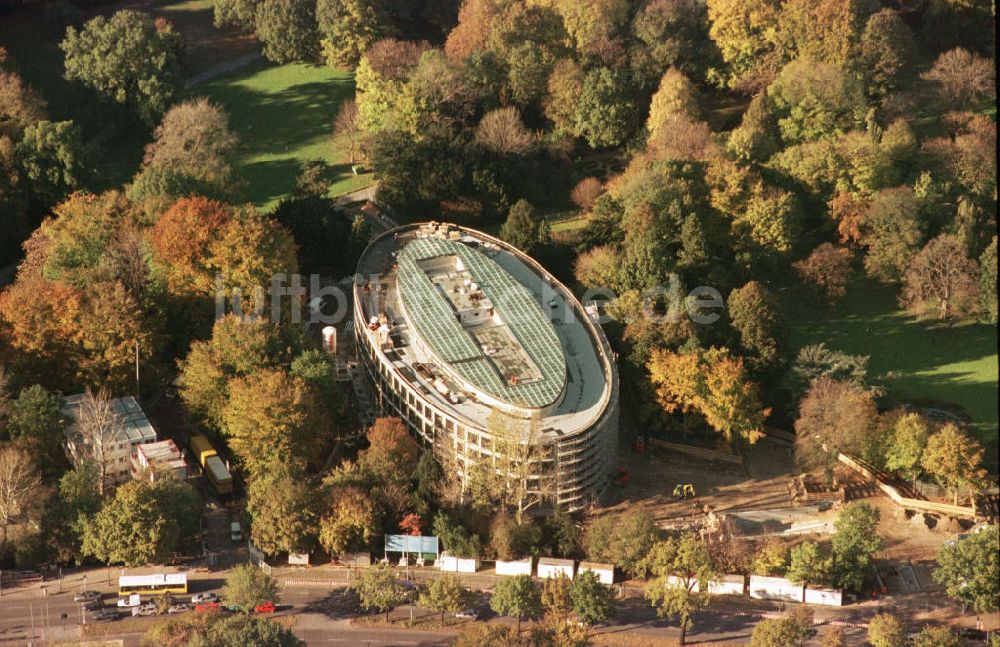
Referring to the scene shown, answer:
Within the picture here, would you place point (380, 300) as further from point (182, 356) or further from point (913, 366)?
point (913, 366)

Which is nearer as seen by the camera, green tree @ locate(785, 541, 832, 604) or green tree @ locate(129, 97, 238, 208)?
green tree @ locate(785, 541, 832, 604)

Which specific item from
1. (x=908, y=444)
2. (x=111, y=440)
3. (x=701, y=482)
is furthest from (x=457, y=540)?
(x=908, y=444)

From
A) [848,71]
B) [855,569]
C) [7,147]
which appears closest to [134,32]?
[7,147]

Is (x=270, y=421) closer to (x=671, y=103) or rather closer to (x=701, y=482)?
(x=701, y=482)

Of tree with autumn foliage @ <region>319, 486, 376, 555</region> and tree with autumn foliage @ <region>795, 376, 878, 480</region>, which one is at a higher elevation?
tree with autumn foliage @ <region>795, 376, 878, 480</region>

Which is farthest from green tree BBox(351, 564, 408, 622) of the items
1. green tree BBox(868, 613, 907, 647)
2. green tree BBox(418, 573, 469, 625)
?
green tree BBox(868, 613, 907, 647)

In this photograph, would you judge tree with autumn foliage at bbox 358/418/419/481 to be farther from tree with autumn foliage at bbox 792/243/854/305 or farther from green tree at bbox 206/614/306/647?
tree with autumn foliage at bbox 792/243/854/305
